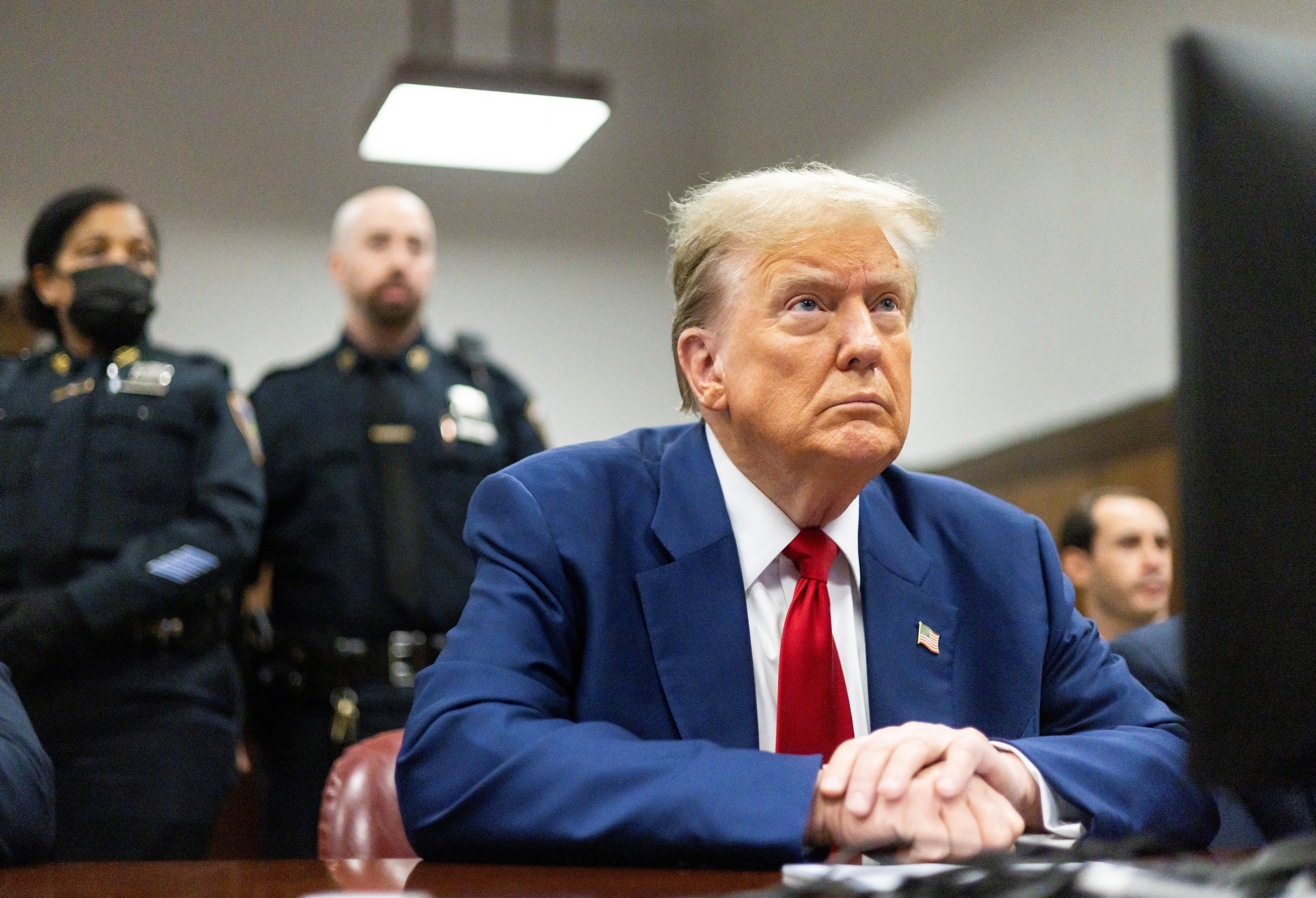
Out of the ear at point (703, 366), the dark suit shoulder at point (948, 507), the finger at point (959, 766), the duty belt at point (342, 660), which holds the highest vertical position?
the ear at point (703, 366)

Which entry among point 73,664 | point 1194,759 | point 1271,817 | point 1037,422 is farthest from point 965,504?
point 1037,422

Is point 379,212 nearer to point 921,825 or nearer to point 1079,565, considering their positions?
point 1079,565

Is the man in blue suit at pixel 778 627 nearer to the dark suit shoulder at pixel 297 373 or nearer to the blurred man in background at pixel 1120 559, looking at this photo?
the dark suit shoulder at pixel 297 373

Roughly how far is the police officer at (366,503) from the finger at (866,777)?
2.23 m

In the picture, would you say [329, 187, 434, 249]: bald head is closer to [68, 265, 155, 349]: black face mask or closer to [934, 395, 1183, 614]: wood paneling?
[68, 265, 155, 349]: black face mask

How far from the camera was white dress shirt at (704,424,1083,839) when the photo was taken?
150 centimetres

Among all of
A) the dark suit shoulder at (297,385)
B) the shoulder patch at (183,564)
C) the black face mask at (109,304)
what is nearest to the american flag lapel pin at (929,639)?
the shoulder patch at (183,564)

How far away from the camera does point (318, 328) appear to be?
6758mm

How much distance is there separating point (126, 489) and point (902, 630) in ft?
6.67

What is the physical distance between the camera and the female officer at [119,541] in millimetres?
2732

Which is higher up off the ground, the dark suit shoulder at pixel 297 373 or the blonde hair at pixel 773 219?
the blonde hair at pixel 773 219

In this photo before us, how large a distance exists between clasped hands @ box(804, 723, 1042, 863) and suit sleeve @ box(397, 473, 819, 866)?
3 centimetres

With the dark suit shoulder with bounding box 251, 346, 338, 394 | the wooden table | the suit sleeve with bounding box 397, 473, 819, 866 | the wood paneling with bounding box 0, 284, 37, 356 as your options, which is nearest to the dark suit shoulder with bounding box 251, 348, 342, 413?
the dark suit shoulder with bounding box 251, 346, 338, 394

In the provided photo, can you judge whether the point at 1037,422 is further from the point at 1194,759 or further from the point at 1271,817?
the point at 1194,759
